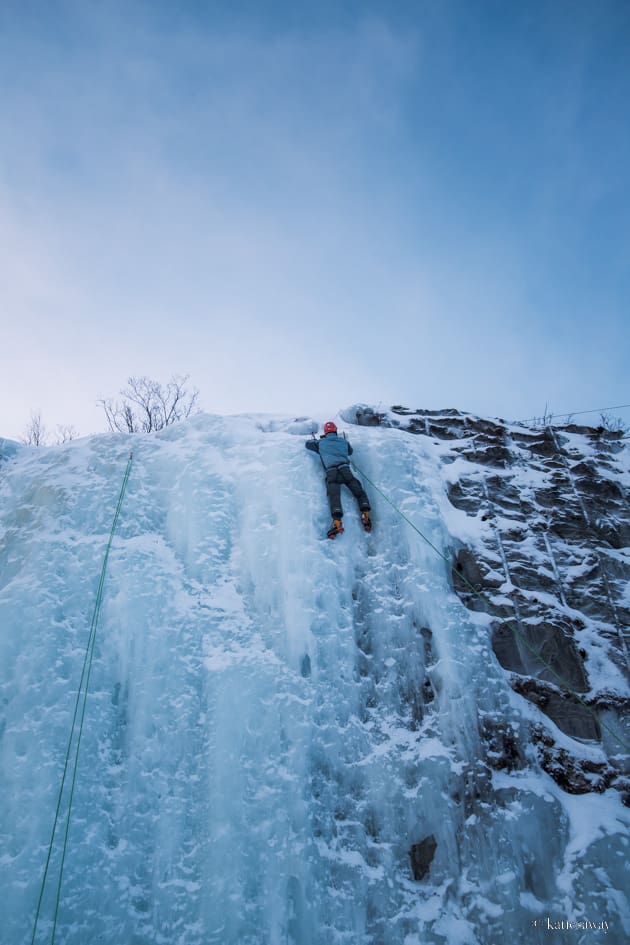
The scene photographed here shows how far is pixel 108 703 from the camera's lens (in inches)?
171

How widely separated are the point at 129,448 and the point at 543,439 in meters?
4.86

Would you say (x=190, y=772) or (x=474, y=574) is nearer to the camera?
(x=190, y=772)

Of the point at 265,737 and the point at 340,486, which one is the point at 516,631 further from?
the point at 265,737

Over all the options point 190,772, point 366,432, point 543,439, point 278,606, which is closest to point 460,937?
point 190,772

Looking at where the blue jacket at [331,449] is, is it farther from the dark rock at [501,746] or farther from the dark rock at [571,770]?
the dark rock at [571,770]

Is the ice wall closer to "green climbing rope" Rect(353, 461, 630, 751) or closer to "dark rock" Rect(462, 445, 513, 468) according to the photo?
"green climbing rope" Rect(353, 461, 630, 751)

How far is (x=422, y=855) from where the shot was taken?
3953 mm

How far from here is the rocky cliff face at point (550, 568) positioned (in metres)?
4.47

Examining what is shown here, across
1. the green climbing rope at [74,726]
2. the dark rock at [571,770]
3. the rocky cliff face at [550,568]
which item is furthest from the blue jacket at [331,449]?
the dark rock at [571,770]

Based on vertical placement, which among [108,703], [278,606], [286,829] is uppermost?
[278,606]

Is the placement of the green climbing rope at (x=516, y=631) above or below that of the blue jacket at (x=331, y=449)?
below

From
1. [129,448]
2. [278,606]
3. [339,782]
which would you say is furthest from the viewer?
[129,448]

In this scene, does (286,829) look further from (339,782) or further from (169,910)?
(169,910)

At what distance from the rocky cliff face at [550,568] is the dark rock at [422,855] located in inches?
29.5
